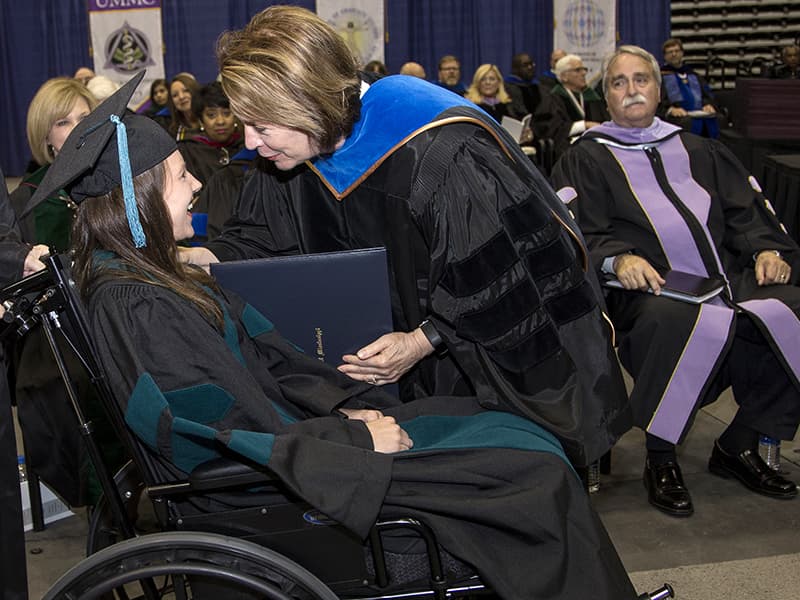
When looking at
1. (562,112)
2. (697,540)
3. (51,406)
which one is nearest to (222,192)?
(51,406)

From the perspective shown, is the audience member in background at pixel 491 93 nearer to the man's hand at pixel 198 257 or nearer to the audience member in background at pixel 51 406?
the audience member in background at pixel 51 406

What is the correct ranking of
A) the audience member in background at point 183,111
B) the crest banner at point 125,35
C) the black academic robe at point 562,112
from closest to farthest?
the audience member in background at point 183,111, the black academic robe at point 562,112, the crest banner at point 125,35

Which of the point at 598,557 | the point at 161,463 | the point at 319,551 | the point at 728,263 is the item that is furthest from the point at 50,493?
the point at 728,263

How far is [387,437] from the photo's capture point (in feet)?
6.33

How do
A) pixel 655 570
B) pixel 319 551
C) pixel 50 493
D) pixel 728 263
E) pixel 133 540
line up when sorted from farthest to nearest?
pixel 728 263, pixel 50 493, pixel 655 570, pixel 319 551, pixel 133 540

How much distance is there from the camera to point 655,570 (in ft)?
9.14

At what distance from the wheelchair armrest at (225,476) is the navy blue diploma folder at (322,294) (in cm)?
56

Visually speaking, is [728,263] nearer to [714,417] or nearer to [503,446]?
[714,417]

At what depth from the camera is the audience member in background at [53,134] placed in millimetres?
3477

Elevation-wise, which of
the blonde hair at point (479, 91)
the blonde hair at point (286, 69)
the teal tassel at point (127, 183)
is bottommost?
the blonde hair at point (479, 91)

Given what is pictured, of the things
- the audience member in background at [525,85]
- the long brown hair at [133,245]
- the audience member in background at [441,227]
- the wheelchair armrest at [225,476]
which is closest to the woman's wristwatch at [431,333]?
the audience member in background at [441,227]

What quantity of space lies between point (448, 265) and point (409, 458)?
1.59 ft

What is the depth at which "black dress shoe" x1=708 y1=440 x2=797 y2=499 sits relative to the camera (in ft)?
10.7

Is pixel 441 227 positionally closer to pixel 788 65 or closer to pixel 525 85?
pixel 525 85
